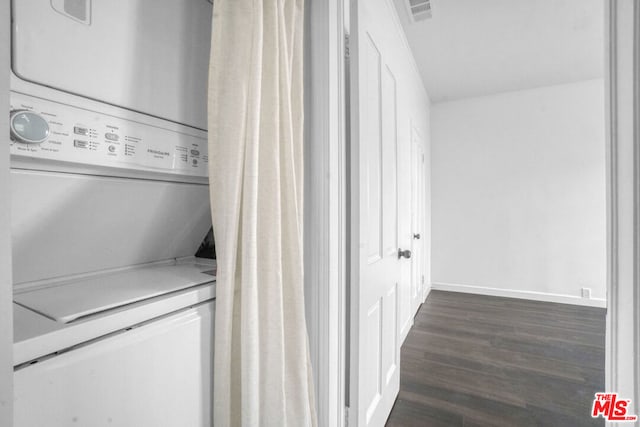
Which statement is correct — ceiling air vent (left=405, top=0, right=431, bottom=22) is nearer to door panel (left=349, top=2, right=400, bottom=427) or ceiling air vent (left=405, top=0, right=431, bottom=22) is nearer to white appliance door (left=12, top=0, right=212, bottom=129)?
door panel (left=349, top=2, right=400, bottom=427)

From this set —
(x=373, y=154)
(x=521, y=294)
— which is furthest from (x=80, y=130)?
(x=521, y=294)

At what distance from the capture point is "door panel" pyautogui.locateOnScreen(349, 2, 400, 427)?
45.9 inches

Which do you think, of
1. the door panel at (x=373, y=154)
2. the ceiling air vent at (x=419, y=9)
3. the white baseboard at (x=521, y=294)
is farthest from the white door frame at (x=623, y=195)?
the white baseboard at (x=521, y=294)

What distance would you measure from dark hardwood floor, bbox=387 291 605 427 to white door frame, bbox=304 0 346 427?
34.2 inches

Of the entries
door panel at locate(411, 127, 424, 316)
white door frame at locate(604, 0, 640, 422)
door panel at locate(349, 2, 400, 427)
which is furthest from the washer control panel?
door panel at locate(411, 127, 424, 316)

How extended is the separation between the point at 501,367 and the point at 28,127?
2812mm

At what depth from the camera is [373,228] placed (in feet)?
4.53

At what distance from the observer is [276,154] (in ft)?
2.68

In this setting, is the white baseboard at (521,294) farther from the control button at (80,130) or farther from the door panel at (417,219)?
the control button at (80,130)

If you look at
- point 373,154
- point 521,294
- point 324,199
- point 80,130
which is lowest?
point 521,294

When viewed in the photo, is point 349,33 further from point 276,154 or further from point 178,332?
point 178,332

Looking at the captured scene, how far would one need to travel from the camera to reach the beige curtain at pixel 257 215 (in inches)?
29.2

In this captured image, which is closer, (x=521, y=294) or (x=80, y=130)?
(x=80, y=130)

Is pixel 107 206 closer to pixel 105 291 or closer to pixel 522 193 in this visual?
pixel 105 291
